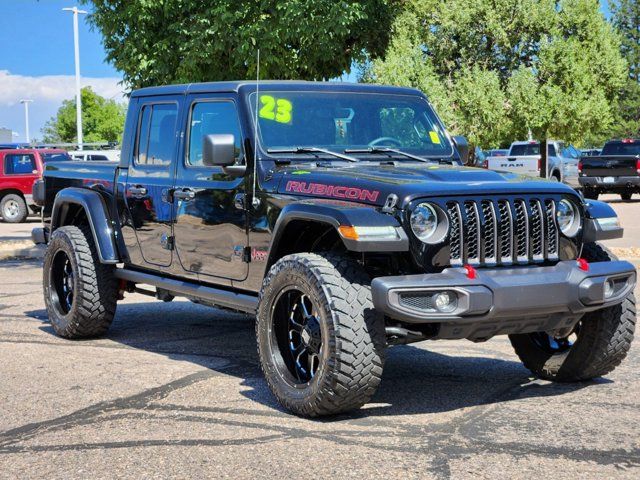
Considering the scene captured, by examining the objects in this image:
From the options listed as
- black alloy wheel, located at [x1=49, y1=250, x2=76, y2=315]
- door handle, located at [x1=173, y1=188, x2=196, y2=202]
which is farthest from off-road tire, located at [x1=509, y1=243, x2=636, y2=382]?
black alloy wheel, located at [x1=49, y1=250, x2=76, y2=315]

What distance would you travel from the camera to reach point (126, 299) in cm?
1087

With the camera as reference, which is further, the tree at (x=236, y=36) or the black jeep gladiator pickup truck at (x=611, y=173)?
the black jeep gladiator pickup truck at (x=611, y=173)

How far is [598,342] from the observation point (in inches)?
244

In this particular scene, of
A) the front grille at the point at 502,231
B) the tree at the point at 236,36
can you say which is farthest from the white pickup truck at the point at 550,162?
the front grille at the point at 502,231

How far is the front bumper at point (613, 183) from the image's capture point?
29.3 meters

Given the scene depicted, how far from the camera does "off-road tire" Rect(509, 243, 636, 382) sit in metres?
6.14

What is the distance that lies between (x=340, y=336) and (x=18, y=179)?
22.6 meters

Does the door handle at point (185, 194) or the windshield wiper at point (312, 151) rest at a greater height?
the windshield wiper at point (312, 151)

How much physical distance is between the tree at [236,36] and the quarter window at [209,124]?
281 inches

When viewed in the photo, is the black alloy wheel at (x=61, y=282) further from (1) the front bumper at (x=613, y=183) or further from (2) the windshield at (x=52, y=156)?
(1) the front bumper at (x=613, y=183)

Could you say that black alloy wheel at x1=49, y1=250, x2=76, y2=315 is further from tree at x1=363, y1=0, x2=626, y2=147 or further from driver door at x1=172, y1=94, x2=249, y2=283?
tree at x1=363, y1=0, x2=626, y2=147

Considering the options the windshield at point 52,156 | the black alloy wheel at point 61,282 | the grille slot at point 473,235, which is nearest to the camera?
the grille slot at point 473,235

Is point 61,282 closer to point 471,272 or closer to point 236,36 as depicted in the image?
point 471,272

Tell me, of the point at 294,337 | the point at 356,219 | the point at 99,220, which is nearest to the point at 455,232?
the point at 356,219
